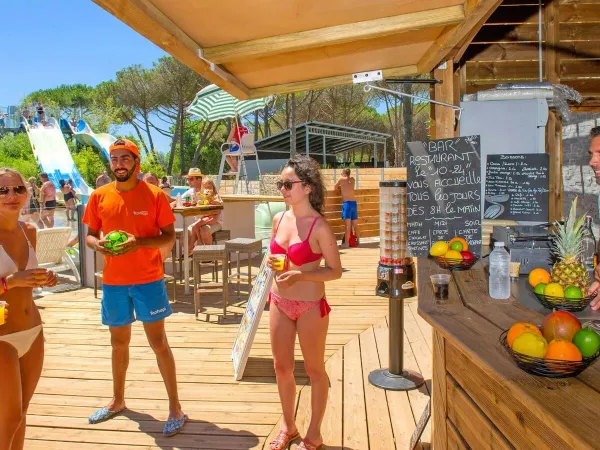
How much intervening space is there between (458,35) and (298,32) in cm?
107

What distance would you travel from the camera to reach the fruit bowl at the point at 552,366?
4.99ft

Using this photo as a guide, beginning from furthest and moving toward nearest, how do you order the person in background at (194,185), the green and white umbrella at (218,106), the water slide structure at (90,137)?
1. the water slide structure at (90,137)
2. the green and white umbrella at (218,106)
3. the person in background at (194,185)

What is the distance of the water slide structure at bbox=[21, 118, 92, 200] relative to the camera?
1165 inches

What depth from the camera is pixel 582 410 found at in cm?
136

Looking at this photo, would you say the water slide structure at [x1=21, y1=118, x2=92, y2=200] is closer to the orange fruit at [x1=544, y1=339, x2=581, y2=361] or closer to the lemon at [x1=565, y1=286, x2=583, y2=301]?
the lemon at [x1=565, y1=286, x2=583, y2=301]

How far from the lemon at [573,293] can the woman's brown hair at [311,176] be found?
52.2 inches

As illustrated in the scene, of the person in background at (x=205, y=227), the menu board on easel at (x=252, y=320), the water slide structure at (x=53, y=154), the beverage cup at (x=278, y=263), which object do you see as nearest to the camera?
the beverage cup at (x=278, y=263)

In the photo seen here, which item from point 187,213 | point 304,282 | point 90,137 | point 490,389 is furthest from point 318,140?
point 490,389

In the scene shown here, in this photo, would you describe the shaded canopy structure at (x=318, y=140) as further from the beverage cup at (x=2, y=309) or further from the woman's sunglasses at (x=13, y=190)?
the beverage cup at (x=2, y=309)

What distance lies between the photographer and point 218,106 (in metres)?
13.1

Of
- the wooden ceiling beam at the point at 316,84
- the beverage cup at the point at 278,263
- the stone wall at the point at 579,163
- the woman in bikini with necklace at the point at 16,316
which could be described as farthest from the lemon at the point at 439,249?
the stone wall at the point at 579,163

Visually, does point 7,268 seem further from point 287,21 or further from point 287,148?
point 287,148

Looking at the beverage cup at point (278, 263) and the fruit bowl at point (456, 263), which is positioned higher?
the beverage cup at point (278, 263)

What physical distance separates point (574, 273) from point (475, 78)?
4249mm
